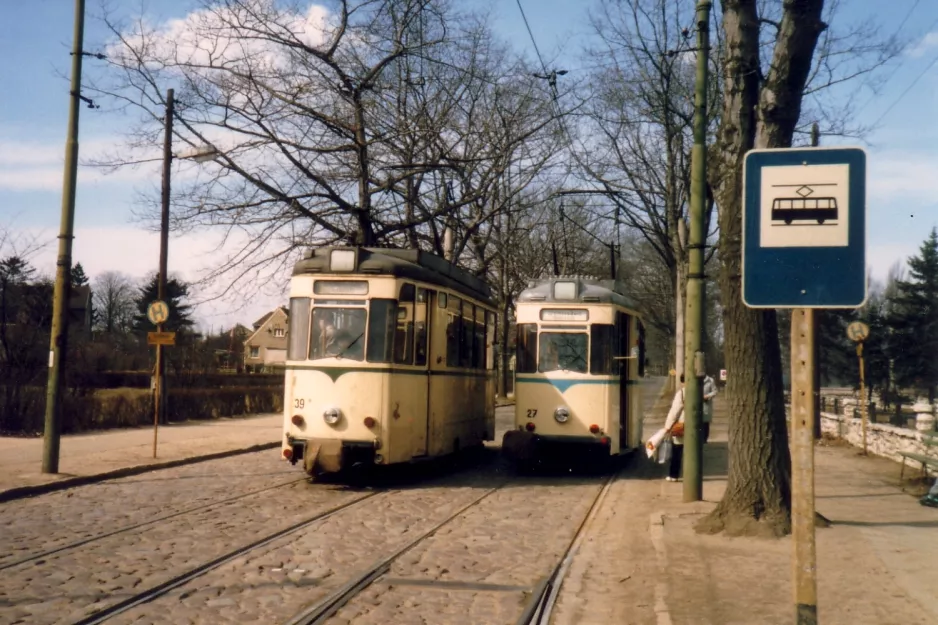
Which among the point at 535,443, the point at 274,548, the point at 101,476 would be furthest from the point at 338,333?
the point at 274,548

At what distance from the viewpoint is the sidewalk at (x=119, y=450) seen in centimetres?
1358

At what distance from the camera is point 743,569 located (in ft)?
26.2

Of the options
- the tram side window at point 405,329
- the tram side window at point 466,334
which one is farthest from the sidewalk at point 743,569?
the tram side window at point 466,334

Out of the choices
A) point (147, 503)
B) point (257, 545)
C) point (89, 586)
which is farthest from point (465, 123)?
point (89, 586)

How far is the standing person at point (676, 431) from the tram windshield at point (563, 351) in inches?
63.6

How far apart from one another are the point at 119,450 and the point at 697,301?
38.1ft

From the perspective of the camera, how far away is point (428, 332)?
46.6 ft

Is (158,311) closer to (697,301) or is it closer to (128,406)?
(128,406)

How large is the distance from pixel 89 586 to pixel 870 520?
26.4ft

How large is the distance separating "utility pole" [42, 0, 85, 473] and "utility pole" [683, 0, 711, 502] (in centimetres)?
915

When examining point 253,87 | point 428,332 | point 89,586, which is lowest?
point 89,586

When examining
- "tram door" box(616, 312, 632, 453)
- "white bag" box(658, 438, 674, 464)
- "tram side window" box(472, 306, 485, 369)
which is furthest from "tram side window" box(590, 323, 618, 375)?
"tram side window" box(472, 306, 485, 369)

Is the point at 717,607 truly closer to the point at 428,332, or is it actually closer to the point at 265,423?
the point at 428,332

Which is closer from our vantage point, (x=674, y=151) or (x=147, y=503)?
(x=147, y=503)
